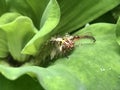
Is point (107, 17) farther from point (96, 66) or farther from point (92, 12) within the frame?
point (96, 66)

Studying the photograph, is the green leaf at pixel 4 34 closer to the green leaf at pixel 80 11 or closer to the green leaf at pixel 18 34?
the green leaf at pixel 18 34

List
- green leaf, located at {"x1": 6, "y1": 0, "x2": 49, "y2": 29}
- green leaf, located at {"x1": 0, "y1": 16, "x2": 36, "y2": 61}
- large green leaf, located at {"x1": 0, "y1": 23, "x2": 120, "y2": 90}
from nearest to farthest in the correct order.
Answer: large green leaf, located at {"x1": 0, "y1": 23, "x2": 120, "y2": 90} < green leaf, located at {"x1": 0, "y1": 16, "x2": 36, "y2": 61} < green leaf, located at {"x1": 6, "y1": 0, "x2": 49, "y2": 29}

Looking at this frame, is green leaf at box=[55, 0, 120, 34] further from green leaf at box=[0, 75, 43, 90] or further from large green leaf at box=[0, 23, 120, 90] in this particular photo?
green leaf at box=[0, 75, 43, 90]

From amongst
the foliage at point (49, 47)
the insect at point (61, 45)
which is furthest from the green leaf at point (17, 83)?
the insect at point (61, 45)

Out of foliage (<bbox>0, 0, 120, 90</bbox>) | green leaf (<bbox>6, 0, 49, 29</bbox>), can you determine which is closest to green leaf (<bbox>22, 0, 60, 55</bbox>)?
foliage (<bbox>0, 0, 120, 90</bbox>)

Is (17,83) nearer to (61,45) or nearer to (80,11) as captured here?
(61,45)
